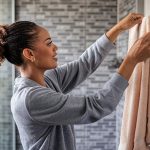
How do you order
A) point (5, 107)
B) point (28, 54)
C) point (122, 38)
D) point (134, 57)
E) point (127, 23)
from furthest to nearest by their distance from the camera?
point (5, 107), point (122, 38), point (127, 23), point (28, 54), point (134, 57)

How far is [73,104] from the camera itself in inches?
38.1

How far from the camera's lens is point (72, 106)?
0.97 meters

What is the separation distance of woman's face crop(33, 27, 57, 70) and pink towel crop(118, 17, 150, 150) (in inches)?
14.8

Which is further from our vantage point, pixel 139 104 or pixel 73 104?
pixel 139 104

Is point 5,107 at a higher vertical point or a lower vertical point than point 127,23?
lower

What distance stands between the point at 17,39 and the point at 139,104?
0.58m

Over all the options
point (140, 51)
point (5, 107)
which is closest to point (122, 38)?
point (5, 107)

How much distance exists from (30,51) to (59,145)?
0.37 meters

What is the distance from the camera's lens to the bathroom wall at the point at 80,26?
238cm

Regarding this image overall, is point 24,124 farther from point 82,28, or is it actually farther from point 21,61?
point 82,28

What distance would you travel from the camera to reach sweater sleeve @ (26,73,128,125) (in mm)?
938

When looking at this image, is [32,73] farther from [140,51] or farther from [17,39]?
[140,51]

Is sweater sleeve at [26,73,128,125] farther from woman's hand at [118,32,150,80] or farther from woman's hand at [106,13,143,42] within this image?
woman's hand at [106,13,143,42]

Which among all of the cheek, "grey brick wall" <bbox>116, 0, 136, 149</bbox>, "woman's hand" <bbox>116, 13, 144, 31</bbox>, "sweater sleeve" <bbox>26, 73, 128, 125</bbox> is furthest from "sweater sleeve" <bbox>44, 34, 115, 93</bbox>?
"grey brick wall" <bbox>116, 0, 136, 149</bbox>
